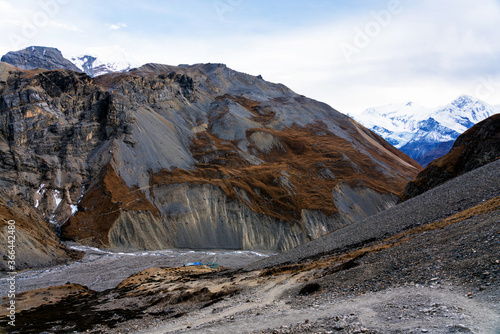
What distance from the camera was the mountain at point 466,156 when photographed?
53.8 m

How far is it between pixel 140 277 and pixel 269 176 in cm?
5315

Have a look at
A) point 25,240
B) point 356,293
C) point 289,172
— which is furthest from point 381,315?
point 289,172

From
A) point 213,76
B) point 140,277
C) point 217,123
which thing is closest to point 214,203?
point 140,277

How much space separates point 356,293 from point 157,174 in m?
75.4

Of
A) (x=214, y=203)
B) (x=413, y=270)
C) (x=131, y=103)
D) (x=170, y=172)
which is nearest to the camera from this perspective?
(x=413, y=270)

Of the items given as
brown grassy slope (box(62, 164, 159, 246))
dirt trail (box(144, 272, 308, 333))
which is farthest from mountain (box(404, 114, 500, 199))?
brown grassy slope (box(62, 164, 159, 246))

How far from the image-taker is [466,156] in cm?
5778

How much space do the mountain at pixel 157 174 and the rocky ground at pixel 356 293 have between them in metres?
32.5

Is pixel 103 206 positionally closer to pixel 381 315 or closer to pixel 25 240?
pixel 25 240

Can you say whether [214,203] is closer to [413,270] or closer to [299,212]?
[299,212]

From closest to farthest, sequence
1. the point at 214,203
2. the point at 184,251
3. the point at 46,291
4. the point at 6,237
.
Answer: the point at 46,291
the point at 6,237
the point at 184,251
the point at 214,203

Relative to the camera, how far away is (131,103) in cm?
10562

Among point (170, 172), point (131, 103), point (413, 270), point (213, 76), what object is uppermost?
point (213, 76)

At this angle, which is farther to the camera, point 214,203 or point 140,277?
point 214,203
